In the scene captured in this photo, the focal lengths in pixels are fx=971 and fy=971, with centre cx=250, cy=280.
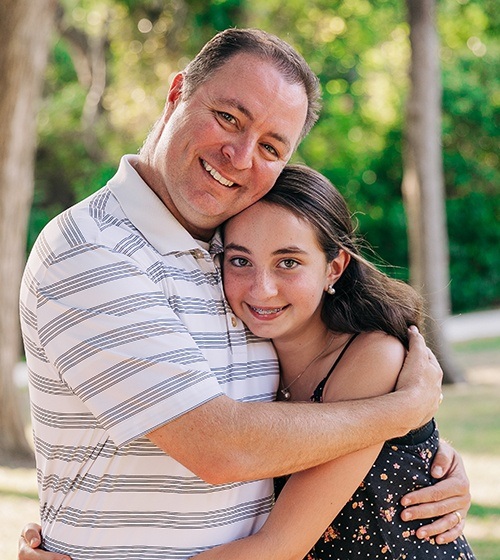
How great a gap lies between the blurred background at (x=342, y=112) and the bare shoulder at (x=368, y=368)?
496 inches

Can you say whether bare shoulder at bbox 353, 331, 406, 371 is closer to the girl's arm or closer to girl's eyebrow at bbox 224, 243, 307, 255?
the girl's arm

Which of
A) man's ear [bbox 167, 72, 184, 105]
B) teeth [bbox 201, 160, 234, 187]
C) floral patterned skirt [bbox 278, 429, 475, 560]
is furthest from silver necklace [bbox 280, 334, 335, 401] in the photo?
man's ear [bbox 167, 72, 184, 105]

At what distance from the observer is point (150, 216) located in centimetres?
264

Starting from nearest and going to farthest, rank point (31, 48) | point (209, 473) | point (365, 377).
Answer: point (209, 473) → point (365, 377) → point (31, 48)

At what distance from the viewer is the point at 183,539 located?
245 cm

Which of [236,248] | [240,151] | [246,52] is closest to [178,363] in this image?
[236,248]

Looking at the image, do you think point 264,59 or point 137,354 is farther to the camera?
point 264,59

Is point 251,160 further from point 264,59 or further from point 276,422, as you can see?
point 276,422

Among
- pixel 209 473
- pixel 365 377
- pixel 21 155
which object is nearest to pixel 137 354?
pixel 209 473

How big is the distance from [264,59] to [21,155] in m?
5.25

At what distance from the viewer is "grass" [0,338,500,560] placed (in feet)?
19.6

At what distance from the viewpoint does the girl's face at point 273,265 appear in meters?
2.77

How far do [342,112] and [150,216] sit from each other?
18.0 m

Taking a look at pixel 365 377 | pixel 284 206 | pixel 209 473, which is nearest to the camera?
pixel 209 473
